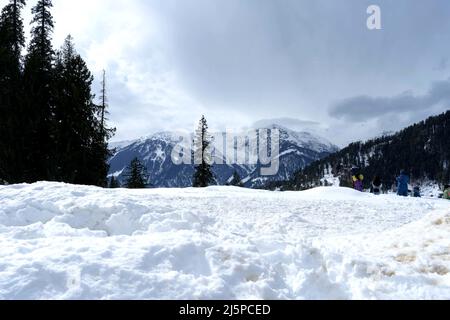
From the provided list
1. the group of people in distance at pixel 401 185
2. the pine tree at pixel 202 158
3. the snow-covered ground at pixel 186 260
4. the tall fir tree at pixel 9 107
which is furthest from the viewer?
the pine tree at pixel 202 158

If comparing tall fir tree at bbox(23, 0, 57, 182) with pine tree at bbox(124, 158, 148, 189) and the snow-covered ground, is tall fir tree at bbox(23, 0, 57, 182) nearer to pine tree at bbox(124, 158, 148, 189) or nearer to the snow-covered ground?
the snow-covered ground

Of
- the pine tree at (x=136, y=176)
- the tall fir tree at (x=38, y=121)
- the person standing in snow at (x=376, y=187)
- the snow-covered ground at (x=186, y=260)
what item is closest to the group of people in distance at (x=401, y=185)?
the person standing in snow at (x=376, y=187)

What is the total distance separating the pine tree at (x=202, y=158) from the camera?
48.3 meters

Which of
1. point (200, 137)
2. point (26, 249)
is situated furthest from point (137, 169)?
point (26, 249)

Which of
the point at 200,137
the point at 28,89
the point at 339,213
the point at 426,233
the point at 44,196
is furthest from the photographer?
the point at 200,137

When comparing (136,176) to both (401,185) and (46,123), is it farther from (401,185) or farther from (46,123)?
(401,185)

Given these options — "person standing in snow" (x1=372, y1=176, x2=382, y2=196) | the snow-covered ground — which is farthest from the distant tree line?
"person standing in snow" (x1=372, y1=176, x2=382, y2=196)

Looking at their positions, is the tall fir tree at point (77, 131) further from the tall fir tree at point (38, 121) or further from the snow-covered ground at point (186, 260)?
the snow-covered ground at point (186, 260)

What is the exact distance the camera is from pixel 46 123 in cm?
2517

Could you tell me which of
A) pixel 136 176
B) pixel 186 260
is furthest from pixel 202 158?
pixel 186 260

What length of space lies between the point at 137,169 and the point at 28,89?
27.7m

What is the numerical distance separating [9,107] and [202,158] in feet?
89.3

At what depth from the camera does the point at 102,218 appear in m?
9.35

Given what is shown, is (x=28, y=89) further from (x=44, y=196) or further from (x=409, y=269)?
(x=409, y=269)
